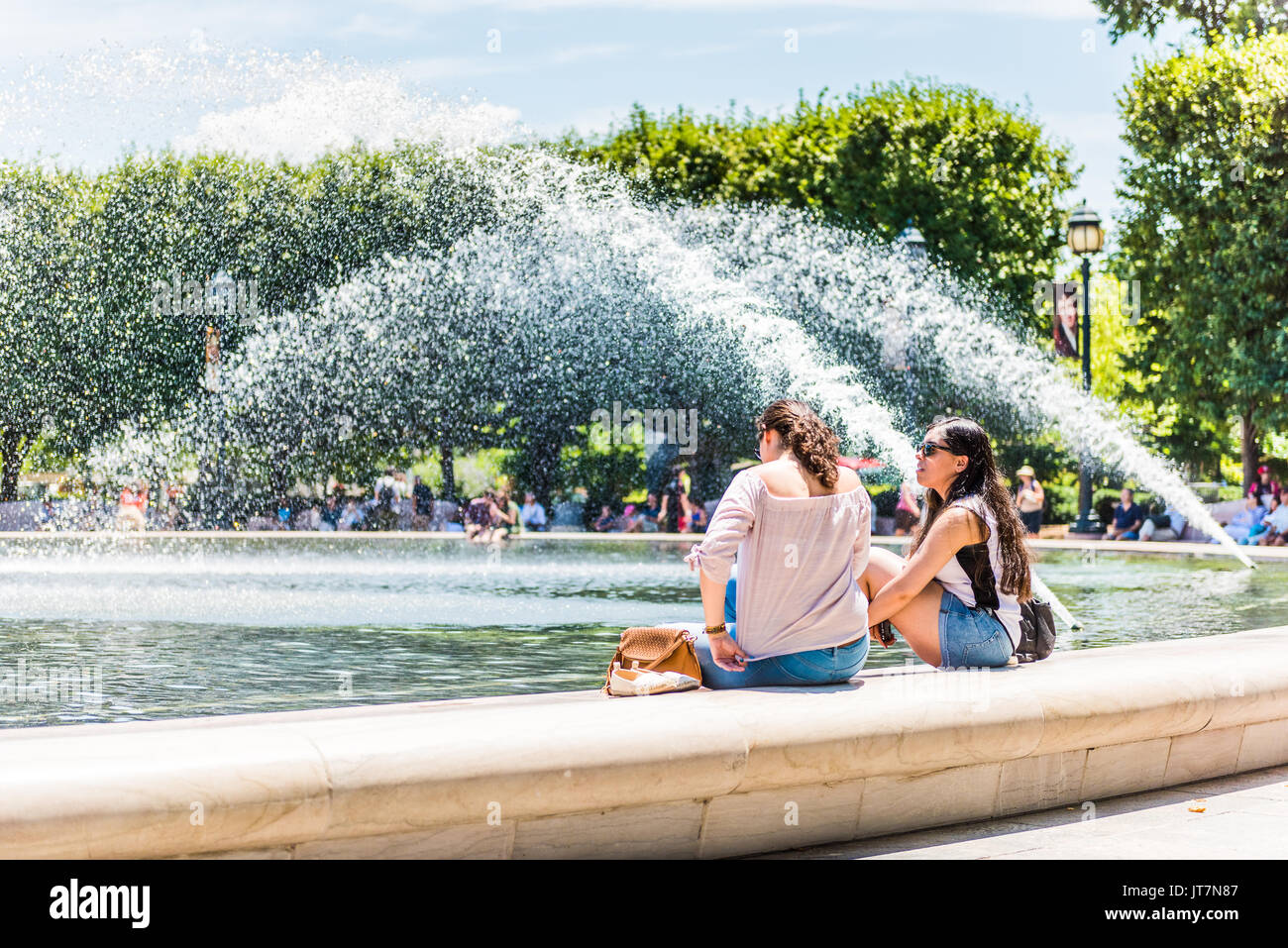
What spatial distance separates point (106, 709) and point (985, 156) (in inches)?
988

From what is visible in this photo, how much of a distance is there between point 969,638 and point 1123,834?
2.95 feet

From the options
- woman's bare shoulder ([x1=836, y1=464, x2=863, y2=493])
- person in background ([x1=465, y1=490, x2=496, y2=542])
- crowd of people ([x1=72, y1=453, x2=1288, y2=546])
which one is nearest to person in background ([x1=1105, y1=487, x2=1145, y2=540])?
crowd of people ([x1=72, y1=453, x2=1288, y2=546])

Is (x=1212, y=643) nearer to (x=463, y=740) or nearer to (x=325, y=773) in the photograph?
(x=463, y=740)

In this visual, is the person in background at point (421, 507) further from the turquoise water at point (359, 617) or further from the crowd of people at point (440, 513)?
the turquoise water at point (359, 617)

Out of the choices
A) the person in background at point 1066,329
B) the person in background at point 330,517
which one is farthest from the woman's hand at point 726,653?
the person in background at point 330,517

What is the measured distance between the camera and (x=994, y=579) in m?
5.18

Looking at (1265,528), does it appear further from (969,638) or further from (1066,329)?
(969,638)

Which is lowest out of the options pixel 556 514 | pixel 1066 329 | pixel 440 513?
pixel 556 514

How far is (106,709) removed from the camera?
239 inches

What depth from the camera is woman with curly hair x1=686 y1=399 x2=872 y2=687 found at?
4641mm

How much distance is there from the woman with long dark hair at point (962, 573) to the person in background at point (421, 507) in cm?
2226

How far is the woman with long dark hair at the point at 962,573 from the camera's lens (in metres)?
5.08

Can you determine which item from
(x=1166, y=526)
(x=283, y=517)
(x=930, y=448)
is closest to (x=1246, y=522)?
(x=1166, y=526)

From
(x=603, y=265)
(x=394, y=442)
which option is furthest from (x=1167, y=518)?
(x=394, y=442)
